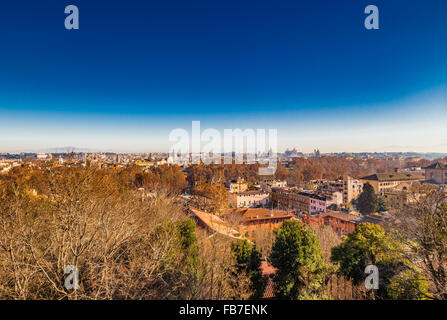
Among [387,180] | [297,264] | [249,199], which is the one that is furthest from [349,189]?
[297,264]

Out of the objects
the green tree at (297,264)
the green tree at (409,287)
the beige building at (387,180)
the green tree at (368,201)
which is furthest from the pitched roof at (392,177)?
the green tree at (297,264)

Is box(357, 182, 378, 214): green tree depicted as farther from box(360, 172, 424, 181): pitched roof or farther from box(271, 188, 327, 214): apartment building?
box(360, 172, 424, 181): pitched roof

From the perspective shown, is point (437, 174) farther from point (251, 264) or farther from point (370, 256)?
point (251, 264)

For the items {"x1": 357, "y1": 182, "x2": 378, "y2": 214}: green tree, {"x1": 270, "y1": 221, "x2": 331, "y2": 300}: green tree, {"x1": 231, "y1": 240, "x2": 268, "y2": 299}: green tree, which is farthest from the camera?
{"x1": 357, "y1": 182, "x2": 378, "y2": 214}: green tree

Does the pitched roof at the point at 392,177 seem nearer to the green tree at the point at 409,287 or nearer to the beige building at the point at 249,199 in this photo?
the beige building at the point at 249,199

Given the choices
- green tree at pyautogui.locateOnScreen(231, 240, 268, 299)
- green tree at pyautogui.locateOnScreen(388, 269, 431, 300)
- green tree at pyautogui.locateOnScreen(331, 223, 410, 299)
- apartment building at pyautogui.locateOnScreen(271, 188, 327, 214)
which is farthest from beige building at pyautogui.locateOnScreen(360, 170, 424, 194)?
green tree at pyautogui.locateOnScreen(231, 240, 268, 299)
